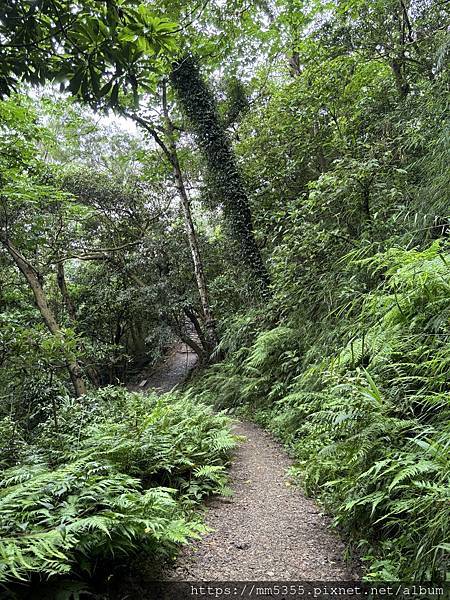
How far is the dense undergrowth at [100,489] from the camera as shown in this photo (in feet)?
6.49

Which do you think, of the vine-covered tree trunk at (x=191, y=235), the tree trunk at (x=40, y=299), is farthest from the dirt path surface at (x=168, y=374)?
the tree trunk at (x=40, y=299)

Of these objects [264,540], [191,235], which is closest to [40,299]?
[191,235]

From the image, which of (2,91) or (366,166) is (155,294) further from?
(2,91)

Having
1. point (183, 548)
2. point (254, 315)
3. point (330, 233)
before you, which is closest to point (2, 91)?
point (183, 548)

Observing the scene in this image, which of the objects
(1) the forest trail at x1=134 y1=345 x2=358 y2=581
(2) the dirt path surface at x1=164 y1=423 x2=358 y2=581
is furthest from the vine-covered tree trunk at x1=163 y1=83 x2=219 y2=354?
(2) the dirt path surface at x1=164 y1=423 x2=358 y2=581

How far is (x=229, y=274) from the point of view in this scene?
11508 mm

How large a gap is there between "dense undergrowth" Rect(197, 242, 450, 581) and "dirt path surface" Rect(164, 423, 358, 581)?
0.18 m

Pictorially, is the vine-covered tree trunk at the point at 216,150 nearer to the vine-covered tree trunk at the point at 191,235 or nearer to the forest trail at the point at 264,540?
the vine-covered tree trunk at the point at 191,235

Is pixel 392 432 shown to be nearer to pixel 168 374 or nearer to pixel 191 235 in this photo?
pixel 191 235

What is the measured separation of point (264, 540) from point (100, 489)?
4.47ft

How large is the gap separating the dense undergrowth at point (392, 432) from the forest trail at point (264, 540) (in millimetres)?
195

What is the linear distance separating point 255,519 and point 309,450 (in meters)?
1.08

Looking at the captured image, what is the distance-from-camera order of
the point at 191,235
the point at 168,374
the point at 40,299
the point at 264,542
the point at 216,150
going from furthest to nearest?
the point at 168,374 < the point at 191,235 < the point at 216,150 < the point at 40,299 < the point at 264,542

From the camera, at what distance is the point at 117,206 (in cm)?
1255
